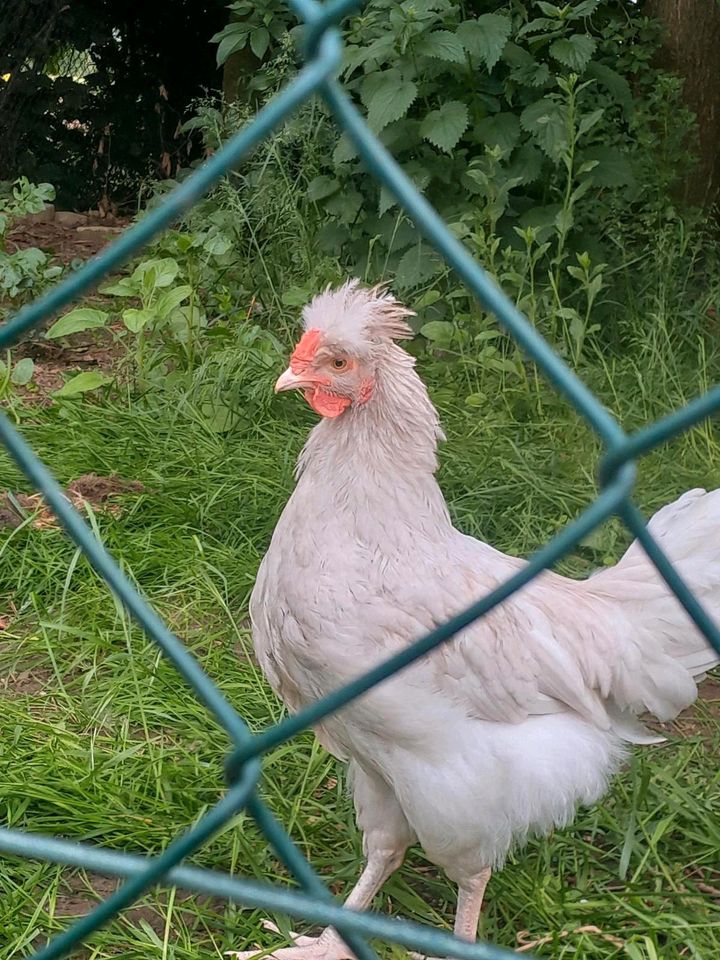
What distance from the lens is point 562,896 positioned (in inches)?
83.0

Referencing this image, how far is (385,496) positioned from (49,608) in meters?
1.37

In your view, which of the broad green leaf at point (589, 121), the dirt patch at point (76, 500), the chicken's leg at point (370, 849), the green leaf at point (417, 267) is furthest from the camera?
the green leaf at point (417, 267)

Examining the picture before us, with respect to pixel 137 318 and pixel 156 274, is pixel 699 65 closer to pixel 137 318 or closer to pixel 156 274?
pixel 156 274

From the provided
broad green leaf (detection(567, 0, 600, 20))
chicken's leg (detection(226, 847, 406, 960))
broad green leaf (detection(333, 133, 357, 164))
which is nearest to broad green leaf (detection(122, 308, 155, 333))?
broad green leaf (detection(333, 133, 357, 164))

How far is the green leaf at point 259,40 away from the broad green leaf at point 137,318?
1581mm

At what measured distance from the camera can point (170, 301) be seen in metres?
3.90

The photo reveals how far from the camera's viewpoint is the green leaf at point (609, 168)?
3.83m

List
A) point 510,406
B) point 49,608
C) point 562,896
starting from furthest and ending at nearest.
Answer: point 510,406 → point 49,608 → point 562,896

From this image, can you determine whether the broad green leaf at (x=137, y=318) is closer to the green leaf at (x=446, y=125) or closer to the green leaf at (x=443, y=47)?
the green leaf at (x=446, y=125)

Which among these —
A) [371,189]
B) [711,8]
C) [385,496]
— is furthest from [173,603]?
[711,8]

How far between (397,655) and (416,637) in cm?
119

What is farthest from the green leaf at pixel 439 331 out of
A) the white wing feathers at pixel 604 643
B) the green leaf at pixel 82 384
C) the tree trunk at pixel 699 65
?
the white wing feathers at pixel 604 643

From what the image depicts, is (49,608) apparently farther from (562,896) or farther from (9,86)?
(9,86)

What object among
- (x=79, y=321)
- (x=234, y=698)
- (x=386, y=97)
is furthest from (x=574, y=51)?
(x=234, y=698)
